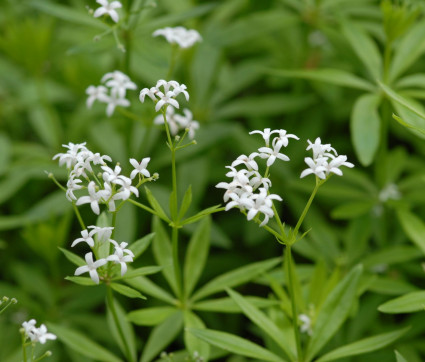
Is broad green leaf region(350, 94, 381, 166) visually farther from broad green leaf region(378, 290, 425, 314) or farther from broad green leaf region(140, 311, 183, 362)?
broad green leaf region(140, 311, 183, 362)

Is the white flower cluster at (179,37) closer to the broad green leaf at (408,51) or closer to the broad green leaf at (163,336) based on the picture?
the broad green leaf at (408,51)

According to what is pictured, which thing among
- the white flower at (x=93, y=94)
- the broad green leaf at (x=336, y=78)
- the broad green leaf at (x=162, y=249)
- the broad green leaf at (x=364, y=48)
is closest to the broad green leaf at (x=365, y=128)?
the broad green leaf at (x=336, y=78)

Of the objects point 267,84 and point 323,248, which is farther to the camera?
point 267,84

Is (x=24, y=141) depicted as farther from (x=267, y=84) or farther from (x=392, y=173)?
(x=392, y=173)

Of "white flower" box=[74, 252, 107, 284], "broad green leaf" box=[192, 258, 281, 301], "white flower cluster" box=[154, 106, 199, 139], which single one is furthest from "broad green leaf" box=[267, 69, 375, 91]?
"white flower" box=[74, 252, 107, 284]

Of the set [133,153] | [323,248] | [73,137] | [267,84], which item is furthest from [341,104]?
[73,137]
